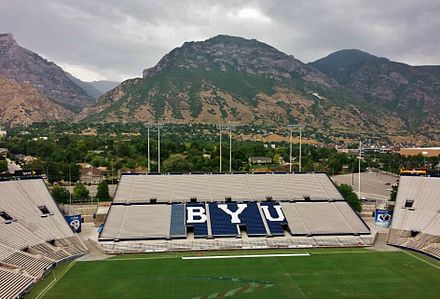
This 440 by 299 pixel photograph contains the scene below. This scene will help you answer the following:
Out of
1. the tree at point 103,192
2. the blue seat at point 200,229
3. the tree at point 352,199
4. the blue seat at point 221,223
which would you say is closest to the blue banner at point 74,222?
the blue seat at point 200,229

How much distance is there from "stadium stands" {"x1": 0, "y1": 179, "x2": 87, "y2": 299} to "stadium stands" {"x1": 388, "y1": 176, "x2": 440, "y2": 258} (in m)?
30.4

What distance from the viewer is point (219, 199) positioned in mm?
48719

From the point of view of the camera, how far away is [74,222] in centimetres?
4531

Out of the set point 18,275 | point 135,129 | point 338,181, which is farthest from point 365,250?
point 135,129

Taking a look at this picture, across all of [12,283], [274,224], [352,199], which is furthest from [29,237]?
[352,199]

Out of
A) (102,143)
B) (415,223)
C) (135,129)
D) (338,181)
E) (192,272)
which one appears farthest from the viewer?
(135,129)

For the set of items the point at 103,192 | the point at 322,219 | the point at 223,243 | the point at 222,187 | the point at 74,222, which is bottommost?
the point at 223,243

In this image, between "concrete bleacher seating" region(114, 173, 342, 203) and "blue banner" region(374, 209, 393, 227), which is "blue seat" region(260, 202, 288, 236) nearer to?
"concrete bleacher seating" region(114, 173, 342, 203)

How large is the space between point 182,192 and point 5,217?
18205 millimetres

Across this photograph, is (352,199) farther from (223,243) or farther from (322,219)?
(223,243)

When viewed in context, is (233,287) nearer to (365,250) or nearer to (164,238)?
(164,238)

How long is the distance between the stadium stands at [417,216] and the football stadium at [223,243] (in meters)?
0.10

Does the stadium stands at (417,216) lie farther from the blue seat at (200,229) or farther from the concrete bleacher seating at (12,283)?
the concrete bleacher seating at (12,283)

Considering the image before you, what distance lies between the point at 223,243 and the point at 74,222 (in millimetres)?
15974
